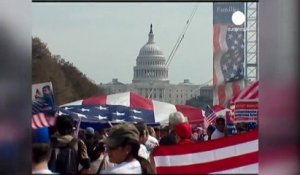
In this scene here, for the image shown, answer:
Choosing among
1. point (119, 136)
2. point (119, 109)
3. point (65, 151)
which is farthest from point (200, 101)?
point (119, 136)

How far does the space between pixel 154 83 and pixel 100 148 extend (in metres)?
12.1

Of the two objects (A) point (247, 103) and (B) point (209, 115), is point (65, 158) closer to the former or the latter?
(A) point (247, 103)

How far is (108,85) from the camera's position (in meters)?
13.5

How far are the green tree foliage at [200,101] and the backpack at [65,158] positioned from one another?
1023cm

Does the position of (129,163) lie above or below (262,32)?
below

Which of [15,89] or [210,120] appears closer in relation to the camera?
[15,89]

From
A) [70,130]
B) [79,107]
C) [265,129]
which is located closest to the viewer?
[265,129]

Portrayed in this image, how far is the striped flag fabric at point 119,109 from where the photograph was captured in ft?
34.9

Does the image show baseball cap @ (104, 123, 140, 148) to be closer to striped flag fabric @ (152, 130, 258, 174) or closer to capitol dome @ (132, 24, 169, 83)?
striped flag fabric @ (152, 130, 258, 174)

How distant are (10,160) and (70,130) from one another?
56cm

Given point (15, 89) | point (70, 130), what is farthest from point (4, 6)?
point (70, 130)

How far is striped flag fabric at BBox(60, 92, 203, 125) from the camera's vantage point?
34.9 ft

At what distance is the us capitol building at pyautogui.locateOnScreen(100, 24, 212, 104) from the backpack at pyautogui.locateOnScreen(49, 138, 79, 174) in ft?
18.3

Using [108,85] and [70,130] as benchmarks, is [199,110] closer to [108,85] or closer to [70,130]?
[108,85]
